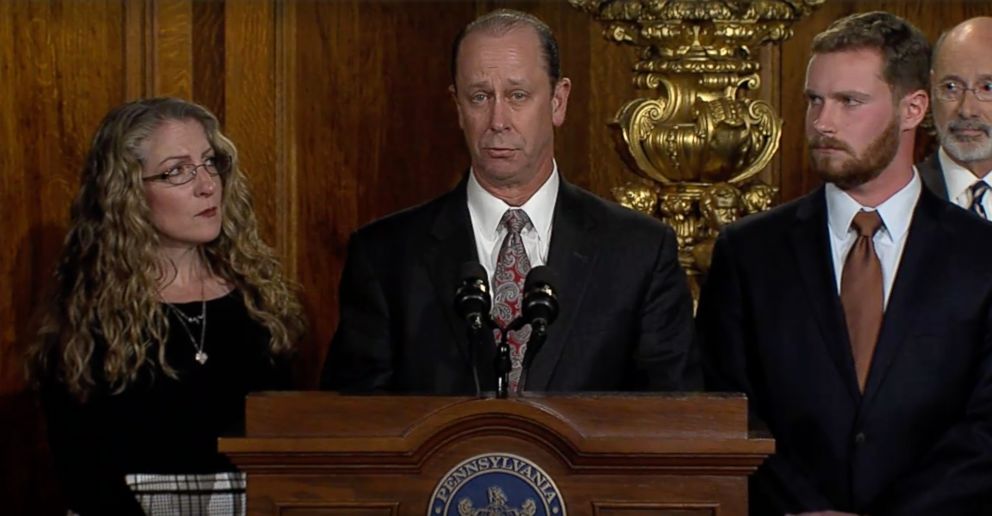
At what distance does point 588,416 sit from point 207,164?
4.97ft

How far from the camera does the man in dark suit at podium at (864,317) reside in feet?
12.7

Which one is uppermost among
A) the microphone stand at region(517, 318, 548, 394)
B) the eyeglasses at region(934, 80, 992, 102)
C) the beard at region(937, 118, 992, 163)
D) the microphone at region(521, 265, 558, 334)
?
the eyeglasses at region(934, 80, 992, 102)

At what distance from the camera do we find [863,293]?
3957mm

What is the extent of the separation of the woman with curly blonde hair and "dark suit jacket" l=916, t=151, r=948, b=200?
172 cm

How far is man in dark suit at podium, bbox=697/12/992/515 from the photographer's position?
387 centimetres

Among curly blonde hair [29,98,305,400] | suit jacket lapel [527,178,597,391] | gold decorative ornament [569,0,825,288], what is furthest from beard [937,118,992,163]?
curly blonde hair [29,98,305,400]

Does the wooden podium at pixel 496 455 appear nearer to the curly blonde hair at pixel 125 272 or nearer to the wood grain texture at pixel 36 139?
the curly blonde hair at pixel 125 272

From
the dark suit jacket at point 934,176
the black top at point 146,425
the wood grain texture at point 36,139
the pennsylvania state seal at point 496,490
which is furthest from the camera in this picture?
the wood grain texture at point 36,139

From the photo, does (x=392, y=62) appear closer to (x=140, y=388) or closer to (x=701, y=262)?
(x=701, y=262)

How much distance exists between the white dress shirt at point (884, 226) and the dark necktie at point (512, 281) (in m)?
0.67

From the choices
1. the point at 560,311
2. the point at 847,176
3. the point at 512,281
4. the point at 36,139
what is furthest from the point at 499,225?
the point at 36,139

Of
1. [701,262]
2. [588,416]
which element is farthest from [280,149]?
[588,416]

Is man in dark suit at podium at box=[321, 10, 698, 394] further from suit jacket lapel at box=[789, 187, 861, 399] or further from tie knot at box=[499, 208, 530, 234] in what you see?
suit jacket lapel at box=[789, 187, 861, 399]

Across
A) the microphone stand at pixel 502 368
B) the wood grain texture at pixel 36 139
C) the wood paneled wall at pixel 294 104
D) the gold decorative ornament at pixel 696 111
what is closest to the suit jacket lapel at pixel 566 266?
the microphone stand at pixel 502 368
